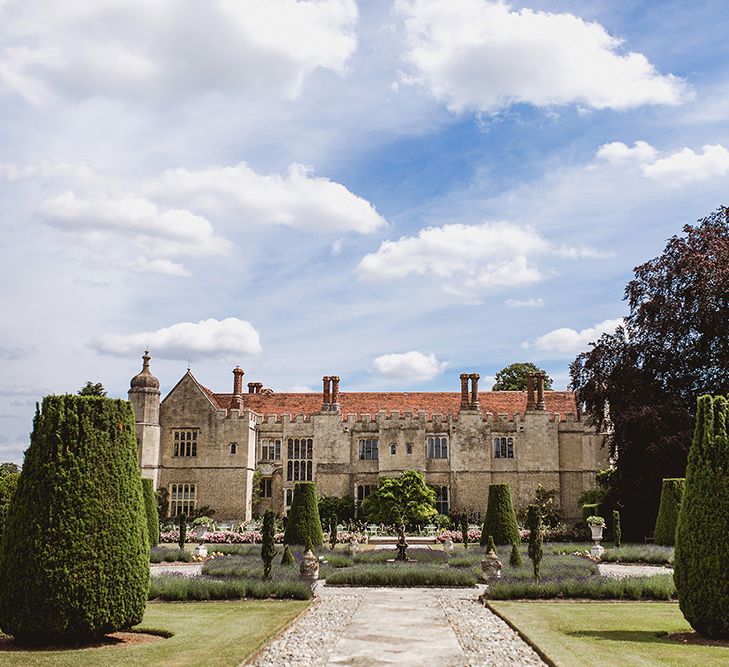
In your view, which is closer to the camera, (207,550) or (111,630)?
(111,630)

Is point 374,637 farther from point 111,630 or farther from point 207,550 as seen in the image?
point 207,550

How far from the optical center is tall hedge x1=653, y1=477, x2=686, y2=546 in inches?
990

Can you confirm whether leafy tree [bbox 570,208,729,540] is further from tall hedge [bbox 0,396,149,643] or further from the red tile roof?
tall hedge [bbox 0,396,149,643]

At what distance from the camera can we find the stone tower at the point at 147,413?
38.2 meters

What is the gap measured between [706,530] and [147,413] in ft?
105

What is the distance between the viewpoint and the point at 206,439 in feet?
131

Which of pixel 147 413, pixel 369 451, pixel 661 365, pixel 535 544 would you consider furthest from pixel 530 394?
pixel 535 544

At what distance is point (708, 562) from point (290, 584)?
8017 millimetres

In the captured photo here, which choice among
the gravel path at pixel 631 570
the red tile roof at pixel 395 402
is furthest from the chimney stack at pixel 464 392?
the gravel path at pixel 631 570

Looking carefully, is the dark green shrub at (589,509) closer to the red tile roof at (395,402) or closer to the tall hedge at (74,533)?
the red tile roof at (395,402)

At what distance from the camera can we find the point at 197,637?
33.8ft

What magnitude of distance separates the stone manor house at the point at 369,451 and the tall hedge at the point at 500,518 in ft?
45.1

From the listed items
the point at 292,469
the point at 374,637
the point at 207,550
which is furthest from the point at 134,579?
the point at 292,469

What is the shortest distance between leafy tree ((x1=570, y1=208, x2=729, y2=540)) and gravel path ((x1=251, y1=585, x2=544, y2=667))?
15.5 metres
